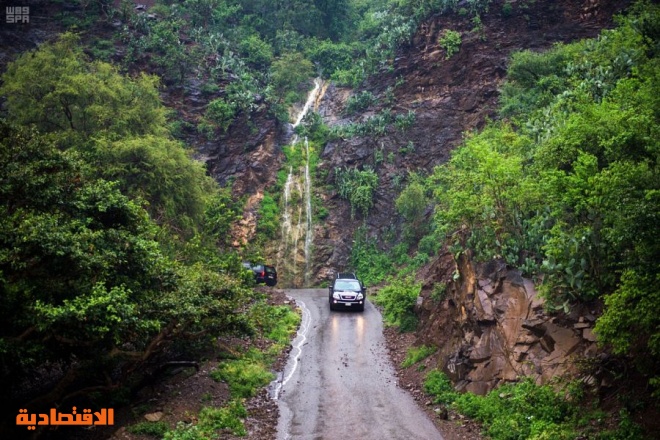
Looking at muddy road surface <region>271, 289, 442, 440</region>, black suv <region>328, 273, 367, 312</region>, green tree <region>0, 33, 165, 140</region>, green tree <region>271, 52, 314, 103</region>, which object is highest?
green tree <region>271, 52, 314, 103</region>

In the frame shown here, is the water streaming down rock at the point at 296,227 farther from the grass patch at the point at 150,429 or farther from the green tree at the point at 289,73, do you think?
the grass patch at the point at 150,429

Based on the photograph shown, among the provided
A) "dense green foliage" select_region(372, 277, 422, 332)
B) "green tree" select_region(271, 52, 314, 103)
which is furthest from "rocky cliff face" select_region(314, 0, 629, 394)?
"green tree" select_region(271, 52, 314, 103)

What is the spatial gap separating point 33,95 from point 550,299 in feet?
77.4

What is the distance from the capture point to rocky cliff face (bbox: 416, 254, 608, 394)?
11102 mm

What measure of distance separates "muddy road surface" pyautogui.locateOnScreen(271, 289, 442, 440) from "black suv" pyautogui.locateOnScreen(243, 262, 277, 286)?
8642 mm

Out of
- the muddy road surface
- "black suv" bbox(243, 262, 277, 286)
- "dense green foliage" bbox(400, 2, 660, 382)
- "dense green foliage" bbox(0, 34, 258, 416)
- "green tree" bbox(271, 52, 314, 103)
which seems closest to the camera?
"dense green foliage" bbox(400, 2, 660, 382)

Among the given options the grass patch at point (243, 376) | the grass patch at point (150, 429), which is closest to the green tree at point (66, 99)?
the grass patch at point (243, 376)

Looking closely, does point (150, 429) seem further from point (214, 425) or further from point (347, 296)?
point (347, 296)

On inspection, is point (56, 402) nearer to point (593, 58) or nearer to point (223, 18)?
point (593, 58)

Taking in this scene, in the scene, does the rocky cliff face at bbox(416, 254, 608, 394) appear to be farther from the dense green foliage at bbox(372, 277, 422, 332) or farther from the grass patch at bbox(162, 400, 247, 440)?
the grass patch at bbox(162, 400, 247, 440)

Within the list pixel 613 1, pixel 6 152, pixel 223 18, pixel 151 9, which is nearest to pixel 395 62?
pixel 613 1

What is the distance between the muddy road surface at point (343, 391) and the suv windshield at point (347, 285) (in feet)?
9.09

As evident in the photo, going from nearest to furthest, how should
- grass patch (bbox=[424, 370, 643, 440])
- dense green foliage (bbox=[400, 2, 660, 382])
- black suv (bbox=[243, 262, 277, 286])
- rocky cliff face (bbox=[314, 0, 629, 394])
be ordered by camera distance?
dense green foliage (bbox=[400, 2, 660, 382]) < grass patch (bbox=[424, 370, 643, 440]) < black suv (bbox=[243, 262, 277, 286]) < rocky cliff face (bbox=[314, 0, 629, 394])

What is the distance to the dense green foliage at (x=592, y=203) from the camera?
28.1 feet
